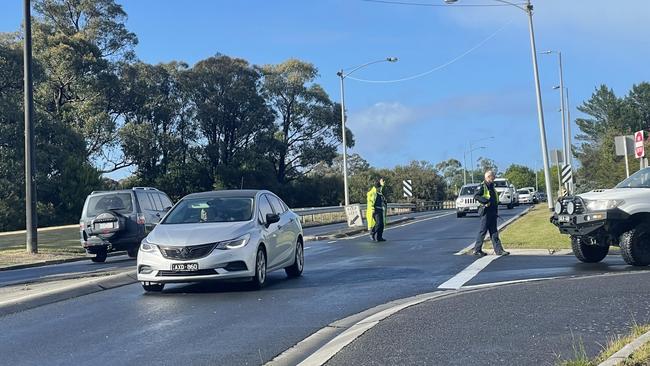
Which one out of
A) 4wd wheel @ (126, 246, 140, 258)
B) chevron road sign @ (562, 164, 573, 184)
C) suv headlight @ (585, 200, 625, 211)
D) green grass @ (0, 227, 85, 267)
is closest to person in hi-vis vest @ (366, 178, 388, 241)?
4wd wheel @ (126, 246, 140, 258)

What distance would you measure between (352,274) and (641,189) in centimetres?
520

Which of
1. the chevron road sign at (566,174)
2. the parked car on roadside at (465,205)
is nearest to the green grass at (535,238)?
the parked car on roadside at (465,205)

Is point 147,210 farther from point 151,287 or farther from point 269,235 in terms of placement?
point 269,235

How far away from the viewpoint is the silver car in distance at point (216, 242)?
10.0 metres

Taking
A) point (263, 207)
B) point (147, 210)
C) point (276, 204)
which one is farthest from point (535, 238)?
point (147, 210)

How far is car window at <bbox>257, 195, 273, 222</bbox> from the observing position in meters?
11.3

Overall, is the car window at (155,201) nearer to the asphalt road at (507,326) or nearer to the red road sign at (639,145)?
the asphalt road at (507,326)

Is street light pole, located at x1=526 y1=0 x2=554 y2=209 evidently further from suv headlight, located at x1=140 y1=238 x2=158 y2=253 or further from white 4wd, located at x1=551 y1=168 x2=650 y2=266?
suv headlight, located at x1=140 y1=238 x2=158 y2=253

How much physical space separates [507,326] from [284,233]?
5563mm

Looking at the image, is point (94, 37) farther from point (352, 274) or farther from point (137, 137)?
point (352, 274)

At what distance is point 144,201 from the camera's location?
1855 cm

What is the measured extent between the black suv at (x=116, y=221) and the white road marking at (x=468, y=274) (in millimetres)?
8602

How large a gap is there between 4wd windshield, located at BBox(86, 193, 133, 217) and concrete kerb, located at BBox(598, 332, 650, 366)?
14.5 metres

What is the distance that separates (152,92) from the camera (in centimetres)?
5825
